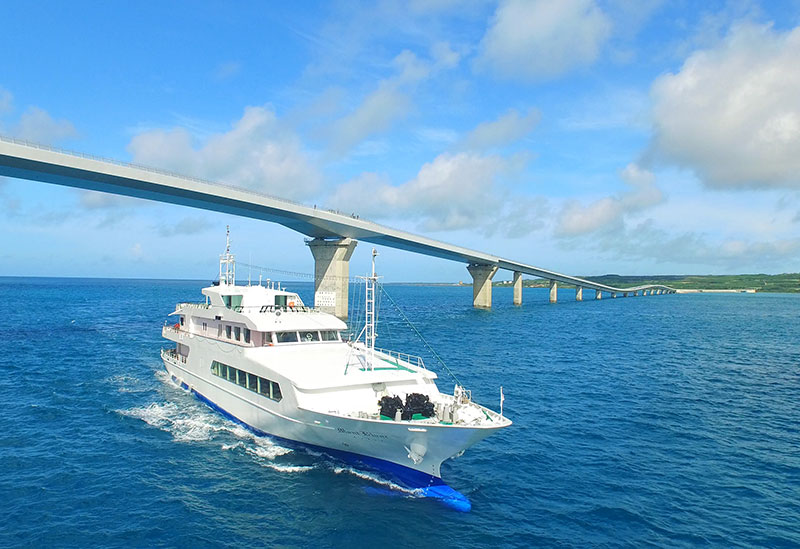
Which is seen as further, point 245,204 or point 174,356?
point 245,204

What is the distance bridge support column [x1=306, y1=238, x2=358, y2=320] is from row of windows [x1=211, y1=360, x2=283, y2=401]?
157ft

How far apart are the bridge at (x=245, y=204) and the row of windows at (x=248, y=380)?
9.83 meters

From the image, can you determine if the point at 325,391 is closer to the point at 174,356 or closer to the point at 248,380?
the point at 248,380

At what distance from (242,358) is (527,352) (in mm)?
31684

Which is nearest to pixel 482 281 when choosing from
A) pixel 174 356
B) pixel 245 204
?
pixel 245 204

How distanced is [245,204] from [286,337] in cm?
4008

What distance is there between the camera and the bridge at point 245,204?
1689 inches

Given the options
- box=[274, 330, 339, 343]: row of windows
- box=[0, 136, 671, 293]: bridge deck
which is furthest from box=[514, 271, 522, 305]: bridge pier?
box=[274, 330, 339, 343]: row of windows

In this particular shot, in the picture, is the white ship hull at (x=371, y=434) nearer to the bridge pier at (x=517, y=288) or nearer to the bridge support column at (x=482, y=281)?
the bridge support column at (x=482, y=281)

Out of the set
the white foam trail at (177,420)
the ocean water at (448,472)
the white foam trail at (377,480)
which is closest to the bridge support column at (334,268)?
the ocean water at (448,472)

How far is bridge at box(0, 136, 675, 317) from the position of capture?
42.9 m

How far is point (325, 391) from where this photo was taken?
18.5 metres

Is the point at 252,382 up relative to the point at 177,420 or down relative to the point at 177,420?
up

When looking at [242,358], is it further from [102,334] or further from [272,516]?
[102,334]
